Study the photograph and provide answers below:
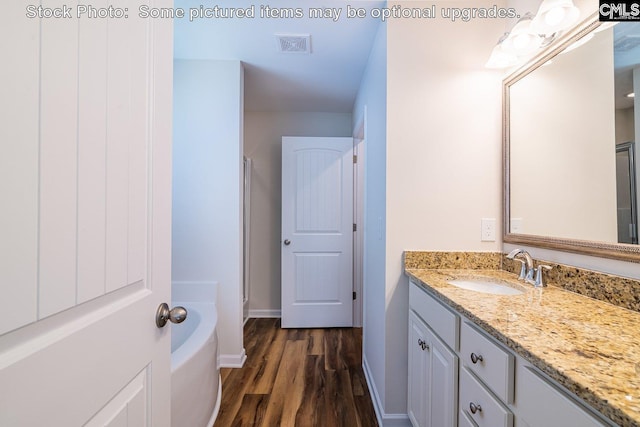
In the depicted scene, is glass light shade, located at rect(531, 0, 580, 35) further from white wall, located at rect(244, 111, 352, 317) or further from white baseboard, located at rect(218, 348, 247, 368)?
white baseboard, located at rect(218, 348, 247, 368)

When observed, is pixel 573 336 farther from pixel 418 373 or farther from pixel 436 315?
pixel 418 373

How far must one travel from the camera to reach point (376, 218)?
1.79m

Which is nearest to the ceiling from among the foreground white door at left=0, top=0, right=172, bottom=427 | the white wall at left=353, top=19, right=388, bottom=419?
the white wall at left=353, top=19, right=388, bottom=419

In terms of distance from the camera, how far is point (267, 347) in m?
2.50

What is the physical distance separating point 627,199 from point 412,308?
91 centimetres

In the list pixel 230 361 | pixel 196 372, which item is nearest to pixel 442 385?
pixel 196 372

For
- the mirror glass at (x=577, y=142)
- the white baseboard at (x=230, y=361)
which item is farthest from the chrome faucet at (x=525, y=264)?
the white baseboard at (x=230, y=361)

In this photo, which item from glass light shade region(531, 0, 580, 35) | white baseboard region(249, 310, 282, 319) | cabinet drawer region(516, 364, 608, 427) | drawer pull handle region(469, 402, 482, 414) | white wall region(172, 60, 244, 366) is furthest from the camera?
white baseboard region(249, 310, 282, 319)

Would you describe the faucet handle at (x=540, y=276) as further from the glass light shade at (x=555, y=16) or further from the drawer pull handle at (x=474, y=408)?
the glass light shade at (x=555, y=16)

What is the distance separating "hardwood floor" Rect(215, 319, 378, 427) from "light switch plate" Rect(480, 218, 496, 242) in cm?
122

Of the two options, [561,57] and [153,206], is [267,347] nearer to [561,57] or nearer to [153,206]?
[153,206]

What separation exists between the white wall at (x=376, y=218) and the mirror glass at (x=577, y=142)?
0.66 meters

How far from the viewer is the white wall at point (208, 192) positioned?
84.9 inches

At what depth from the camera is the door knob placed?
2.45 ft
